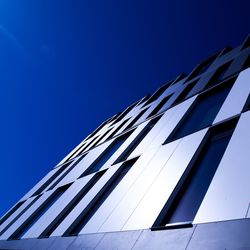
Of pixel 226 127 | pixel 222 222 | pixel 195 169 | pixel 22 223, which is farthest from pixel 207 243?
pixel 22 223

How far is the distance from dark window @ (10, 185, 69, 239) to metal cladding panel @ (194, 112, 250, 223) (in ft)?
37.8

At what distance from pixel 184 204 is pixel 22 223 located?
464 inches

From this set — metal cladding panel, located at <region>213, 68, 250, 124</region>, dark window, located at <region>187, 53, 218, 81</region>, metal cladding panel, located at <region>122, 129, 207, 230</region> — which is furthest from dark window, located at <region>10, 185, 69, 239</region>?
dark window, located at <region>187, 53, 218, 81</region>

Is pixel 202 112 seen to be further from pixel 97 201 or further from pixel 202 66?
pixel 202 66

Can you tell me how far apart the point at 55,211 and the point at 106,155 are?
464 centimetres

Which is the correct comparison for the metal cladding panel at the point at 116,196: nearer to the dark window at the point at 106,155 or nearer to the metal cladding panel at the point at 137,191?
the metal cladding panel at the point at 137,191

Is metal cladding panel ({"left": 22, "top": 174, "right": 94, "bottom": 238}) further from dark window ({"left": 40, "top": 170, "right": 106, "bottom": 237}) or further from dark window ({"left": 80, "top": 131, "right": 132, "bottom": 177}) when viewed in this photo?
dark window ({"left": 80, "top": 131, "right": 132, "bottom": 177})

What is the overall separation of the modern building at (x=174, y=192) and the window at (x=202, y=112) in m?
0.05

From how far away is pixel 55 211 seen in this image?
45.2 ft

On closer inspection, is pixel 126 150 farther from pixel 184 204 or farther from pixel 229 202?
pixel 229 202

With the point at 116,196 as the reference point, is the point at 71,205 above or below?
above

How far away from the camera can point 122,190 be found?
33.8ft

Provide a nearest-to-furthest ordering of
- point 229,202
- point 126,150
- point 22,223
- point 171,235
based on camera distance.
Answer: point 229,202, point 171,235, point 126,150, point 22,223

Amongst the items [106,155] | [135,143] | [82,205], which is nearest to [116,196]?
[82,205]
